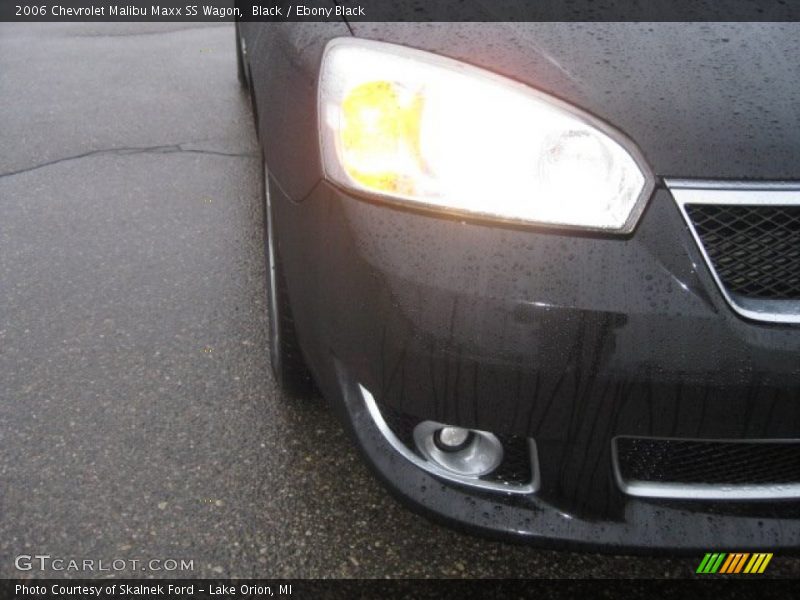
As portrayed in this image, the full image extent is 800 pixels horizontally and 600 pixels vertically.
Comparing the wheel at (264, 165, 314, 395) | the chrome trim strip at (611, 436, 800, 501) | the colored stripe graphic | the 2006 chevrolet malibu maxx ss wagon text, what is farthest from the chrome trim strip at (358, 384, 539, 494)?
the wheel at (264, 165, 314, 395)

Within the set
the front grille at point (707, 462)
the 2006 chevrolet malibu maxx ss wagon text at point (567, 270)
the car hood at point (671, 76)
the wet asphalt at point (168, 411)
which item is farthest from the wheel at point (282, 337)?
the front grille at point (707, 462)

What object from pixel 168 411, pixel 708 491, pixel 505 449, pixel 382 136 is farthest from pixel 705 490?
pixel 168 411

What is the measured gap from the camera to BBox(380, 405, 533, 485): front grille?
1.37 m

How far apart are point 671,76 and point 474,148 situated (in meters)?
0.35

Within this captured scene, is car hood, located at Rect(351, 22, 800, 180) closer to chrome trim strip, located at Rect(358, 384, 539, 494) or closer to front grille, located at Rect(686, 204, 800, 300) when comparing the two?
front grille, located at Rect(686, 204, 800, 300)

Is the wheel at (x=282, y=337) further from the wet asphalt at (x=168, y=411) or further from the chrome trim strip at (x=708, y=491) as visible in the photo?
the chrome trim strip at (x=708, y=491)

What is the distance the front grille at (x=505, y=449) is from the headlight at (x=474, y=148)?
404 millimetres

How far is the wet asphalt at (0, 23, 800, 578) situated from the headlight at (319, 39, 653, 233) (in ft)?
2.80

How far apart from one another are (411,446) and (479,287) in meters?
0.40

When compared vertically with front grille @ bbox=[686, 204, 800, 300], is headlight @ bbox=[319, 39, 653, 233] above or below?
above

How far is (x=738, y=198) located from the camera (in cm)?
121

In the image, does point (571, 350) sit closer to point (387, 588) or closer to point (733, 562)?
point (733, 562)

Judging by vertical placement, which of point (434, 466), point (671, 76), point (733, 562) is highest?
point (671, 76)

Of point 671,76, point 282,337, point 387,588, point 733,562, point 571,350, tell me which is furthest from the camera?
point 282,337
